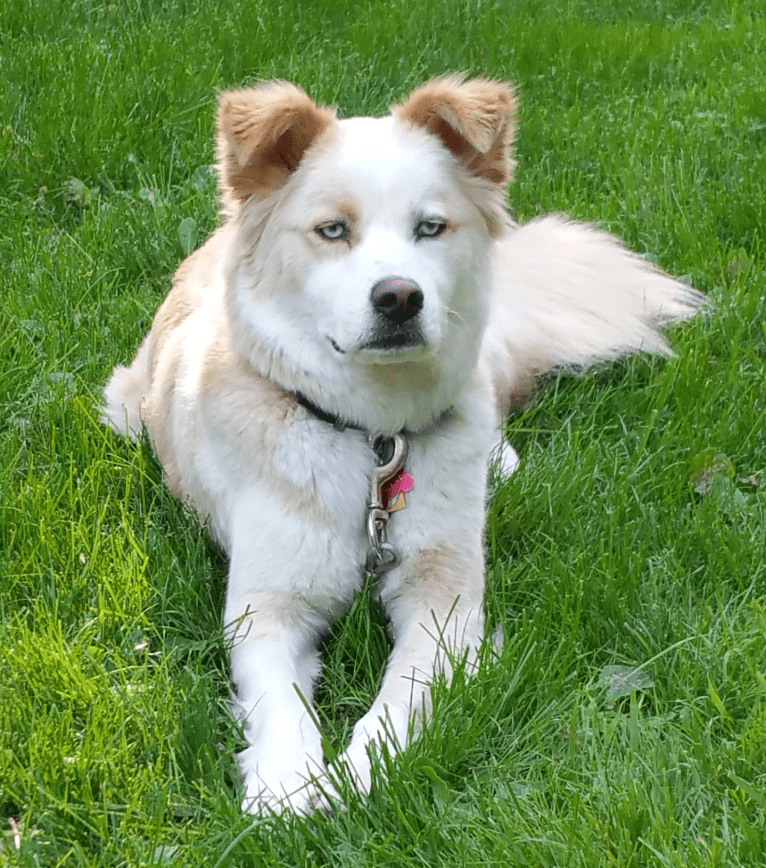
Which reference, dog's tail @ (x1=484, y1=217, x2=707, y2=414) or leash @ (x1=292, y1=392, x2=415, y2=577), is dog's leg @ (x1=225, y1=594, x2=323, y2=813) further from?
dog's tail @ (x1=484, y1=217, x2=707, y2=414)

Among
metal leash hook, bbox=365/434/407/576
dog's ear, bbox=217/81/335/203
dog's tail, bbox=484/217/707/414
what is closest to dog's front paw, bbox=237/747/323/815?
metal leash hook, bbox=365/434/407/576

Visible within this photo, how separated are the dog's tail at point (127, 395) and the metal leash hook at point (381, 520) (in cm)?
100

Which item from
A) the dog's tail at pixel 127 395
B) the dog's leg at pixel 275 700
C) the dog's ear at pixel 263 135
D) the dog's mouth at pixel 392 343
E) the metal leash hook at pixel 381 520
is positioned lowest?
the dog's tail at pixel 127 395

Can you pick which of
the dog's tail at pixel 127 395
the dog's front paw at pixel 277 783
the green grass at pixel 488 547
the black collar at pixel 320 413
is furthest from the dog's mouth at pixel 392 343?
the dog's tail at pixel 127 395

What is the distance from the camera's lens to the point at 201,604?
274 cm

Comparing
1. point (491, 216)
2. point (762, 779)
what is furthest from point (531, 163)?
point (762, 779)

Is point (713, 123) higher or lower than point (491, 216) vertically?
lower

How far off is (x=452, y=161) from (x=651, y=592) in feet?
3.82

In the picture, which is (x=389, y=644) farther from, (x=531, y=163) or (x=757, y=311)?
(x=531, y=163)

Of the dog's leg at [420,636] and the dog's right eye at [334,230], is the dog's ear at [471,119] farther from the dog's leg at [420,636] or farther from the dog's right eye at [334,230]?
the dog's leg at [420,636]

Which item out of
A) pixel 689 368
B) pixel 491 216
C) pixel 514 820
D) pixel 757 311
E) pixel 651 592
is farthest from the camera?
pixel 757 311

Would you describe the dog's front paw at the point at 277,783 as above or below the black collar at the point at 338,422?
below

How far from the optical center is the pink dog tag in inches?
107

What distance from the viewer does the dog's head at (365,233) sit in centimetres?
253
